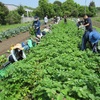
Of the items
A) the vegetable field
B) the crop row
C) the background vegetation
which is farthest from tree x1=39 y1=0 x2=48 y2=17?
the vegetable field

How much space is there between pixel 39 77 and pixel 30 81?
0.87 feet

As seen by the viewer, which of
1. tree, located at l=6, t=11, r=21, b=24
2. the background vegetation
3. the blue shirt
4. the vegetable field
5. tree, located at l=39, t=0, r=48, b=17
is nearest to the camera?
the vegetable field

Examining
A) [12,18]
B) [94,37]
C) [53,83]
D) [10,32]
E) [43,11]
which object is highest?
[53,83]

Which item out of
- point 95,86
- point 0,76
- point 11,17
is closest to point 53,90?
point 95,86

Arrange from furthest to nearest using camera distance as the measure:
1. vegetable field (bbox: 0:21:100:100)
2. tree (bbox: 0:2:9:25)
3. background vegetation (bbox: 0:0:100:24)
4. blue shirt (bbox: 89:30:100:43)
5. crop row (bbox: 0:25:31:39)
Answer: background vegetation (bbox: 0:0:100:24) < tree (bbox: 0:2:9:25) < crop row (bbox: 0:25:31:39) < blue shirt (bbox: 89:30:100:43) < vegetable field (bbox: 0:21:100:100)

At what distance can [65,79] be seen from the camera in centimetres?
516

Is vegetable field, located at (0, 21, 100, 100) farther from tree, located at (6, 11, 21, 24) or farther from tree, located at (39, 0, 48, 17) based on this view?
tree, located at (39, 0, 48, 17)

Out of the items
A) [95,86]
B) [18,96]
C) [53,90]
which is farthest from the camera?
[18,96]

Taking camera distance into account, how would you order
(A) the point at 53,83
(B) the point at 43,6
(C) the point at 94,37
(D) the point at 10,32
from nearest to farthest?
(A) the point at 53,83 < (C) the point at 94,37 < (D) the point at 10,32 < (B) the point at 43,6

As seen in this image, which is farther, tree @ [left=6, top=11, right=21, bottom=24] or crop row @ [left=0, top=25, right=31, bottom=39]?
tree @ [left=6, top=11, right=21, bottom=24]

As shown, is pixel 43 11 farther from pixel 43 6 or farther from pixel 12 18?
pixel 12 18

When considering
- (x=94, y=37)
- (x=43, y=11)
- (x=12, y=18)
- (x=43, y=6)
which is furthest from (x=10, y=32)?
(x=43, y=6)

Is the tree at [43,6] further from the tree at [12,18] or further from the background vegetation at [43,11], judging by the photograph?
the tree at [12,18]

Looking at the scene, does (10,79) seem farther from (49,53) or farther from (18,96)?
(49,53)
